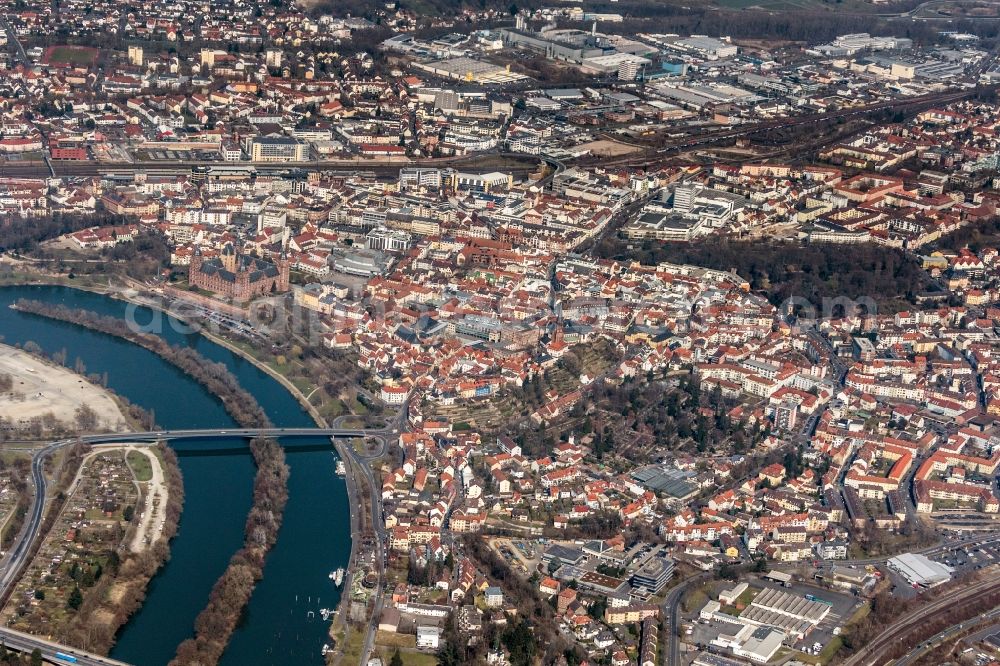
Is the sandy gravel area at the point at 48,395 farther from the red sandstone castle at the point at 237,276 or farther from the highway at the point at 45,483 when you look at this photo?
the red sandstone castle at the point at 237,276

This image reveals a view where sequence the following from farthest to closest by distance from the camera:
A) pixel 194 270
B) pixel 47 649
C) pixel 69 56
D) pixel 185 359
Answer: pixel 69 56 → pixel 194 270 → pixel 185 359 → pixel 47 649

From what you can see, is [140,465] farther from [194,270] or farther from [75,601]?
[194,270]

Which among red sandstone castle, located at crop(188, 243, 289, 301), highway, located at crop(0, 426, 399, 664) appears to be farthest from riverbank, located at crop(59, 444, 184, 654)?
red sandstone castle, located at crop(188, 243, 289, 301)

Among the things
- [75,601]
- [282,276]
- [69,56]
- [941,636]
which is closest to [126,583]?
[75,601]

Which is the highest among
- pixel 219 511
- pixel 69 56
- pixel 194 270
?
pixel 69 56

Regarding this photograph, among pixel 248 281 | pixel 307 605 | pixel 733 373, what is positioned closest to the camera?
pixel 307 605

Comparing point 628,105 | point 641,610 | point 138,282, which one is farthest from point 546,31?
point 641,610

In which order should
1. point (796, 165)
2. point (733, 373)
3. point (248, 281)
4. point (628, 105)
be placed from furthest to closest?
point (628, 105) → point (796, 165) → point (248, 281) → point (733, 373)

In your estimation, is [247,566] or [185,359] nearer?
[247,566]

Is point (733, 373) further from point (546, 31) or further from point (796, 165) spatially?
point (546, 31)
